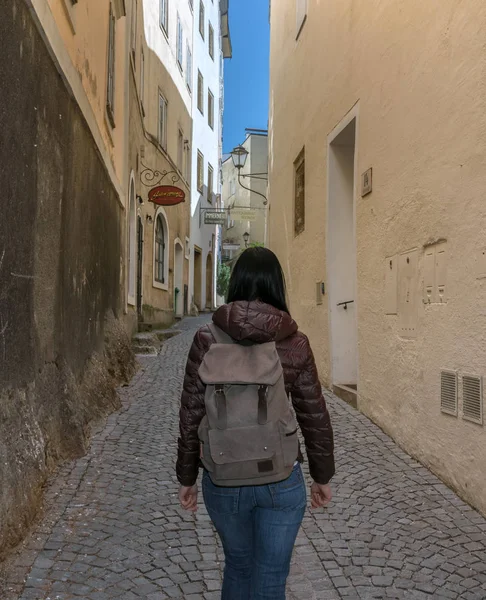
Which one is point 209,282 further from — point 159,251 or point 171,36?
point 171,36

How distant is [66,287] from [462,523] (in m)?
3.45

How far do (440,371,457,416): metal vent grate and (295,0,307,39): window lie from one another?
277 inches

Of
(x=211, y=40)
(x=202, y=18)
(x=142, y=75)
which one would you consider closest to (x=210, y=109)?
(x=211, y=40)

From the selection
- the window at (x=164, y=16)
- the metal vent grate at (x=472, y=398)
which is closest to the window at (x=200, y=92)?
the window at (x=164, y=16)

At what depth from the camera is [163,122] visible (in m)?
16.0

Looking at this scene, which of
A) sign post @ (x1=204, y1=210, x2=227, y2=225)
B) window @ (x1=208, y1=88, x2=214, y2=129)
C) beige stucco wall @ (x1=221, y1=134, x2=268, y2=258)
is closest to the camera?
sign post @ (x1=204, y1=210, x2=227, y2=225)

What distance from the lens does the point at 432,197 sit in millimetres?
4418

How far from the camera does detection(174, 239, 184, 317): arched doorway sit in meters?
18.8

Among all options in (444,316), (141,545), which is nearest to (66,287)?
(141,545)

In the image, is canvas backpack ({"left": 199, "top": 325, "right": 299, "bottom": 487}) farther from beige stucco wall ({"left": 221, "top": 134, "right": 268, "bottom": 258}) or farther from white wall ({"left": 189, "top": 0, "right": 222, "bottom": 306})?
beige stucco wall ({"left": 221, "top": 134, "right": 268, "bottom": 258})

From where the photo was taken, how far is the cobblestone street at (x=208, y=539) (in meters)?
2.77

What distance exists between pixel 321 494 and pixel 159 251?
14.0m

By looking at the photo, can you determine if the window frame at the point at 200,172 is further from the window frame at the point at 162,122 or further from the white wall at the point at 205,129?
the window frame at the point at 162,122

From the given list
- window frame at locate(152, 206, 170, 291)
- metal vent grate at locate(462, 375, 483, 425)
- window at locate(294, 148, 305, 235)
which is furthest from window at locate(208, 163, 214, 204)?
metal vent grate at locate(462, 375, 483, 425)
